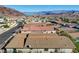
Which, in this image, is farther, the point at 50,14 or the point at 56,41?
the point at 50,14
